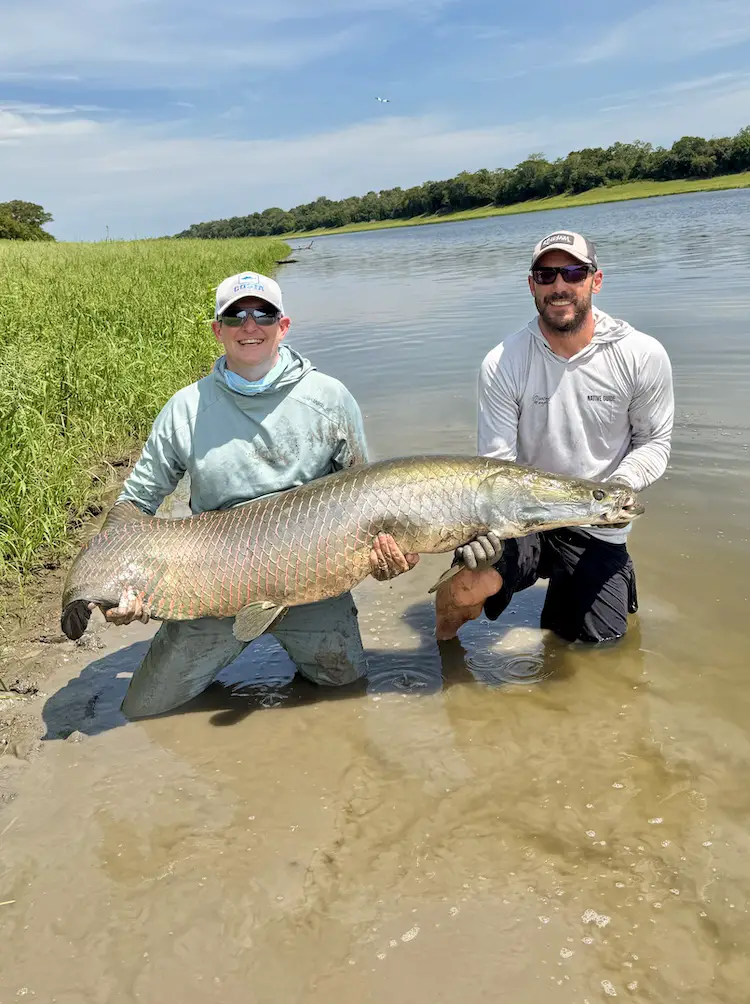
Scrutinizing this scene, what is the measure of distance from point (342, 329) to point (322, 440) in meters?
13.2

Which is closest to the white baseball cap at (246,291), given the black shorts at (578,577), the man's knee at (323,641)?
the man's knee at (323,641)

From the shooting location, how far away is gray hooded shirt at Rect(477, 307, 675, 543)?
4004 mm

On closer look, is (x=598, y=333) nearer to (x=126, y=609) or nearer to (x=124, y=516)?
(x=124, y=516)

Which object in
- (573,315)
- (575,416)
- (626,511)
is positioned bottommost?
(626,511)

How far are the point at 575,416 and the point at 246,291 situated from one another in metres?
1.77

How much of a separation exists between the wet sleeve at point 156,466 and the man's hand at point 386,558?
113cm

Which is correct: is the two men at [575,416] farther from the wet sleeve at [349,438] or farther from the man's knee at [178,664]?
the man's knee at [178,664]

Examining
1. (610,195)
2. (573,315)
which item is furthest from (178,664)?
(610,195)

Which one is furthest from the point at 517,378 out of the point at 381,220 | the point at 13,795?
the point at 381,220

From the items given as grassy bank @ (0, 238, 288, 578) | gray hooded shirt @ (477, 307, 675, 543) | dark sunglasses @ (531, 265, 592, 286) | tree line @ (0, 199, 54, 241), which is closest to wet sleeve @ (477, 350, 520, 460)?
gray hooded shirt @ (477, 307, 675, 543)

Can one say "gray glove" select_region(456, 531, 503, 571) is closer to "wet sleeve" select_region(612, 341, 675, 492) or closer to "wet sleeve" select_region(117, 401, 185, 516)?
Answer: "wet sleeve" select_region(612, 341, 675, 492)

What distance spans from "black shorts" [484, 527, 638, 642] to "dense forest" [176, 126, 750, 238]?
8239cm

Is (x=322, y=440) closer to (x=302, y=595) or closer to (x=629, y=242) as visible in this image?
(x=302, y=595)

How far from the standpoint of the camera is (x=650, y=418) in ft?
13.3
